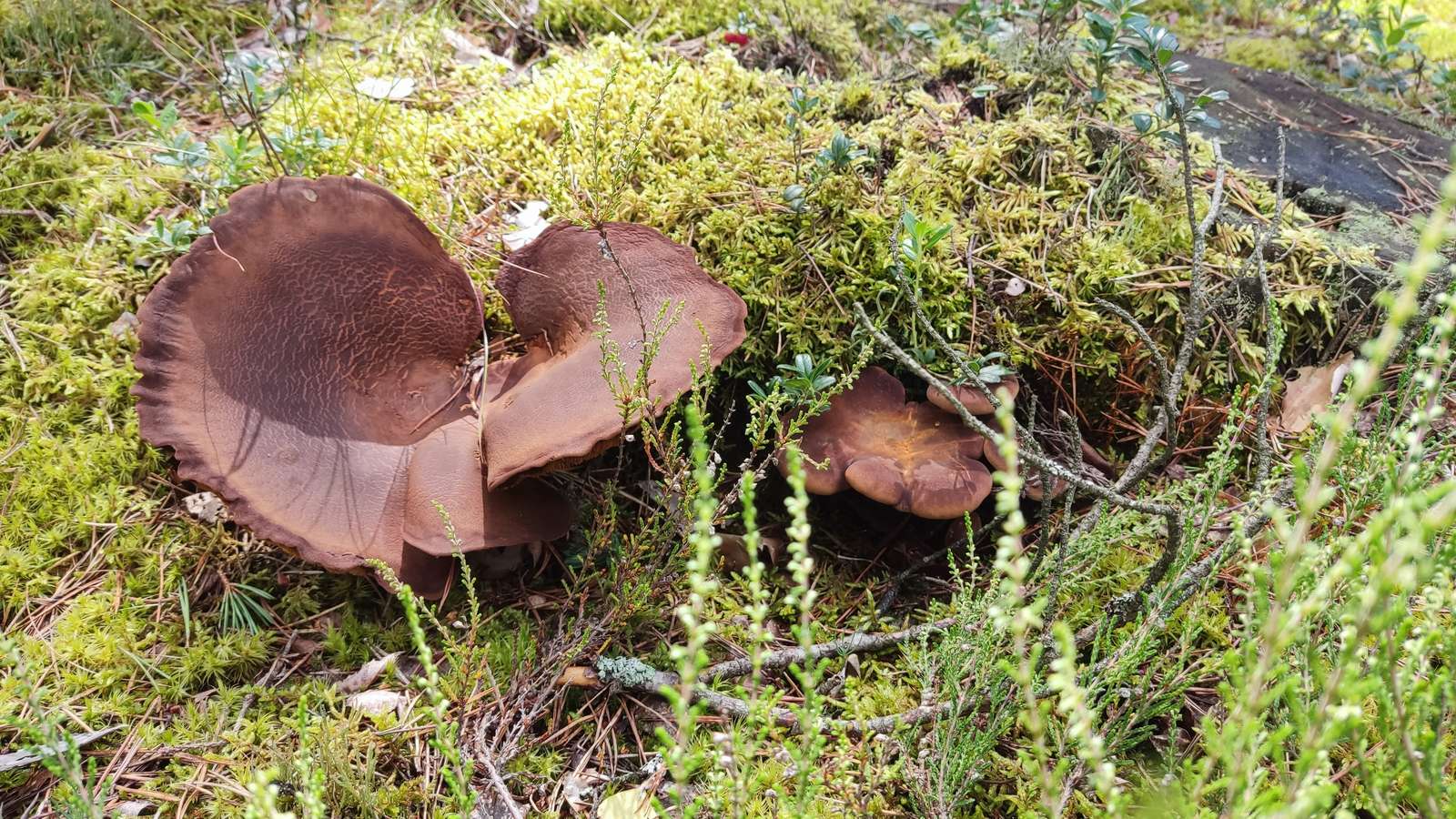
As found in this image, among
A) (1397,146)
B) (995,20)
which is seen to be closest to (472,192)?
(995,20)

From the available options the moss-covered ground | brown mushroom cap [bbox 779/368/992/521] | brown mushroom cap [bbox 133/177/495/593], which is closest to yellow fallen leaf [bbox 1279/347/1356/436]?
the moss-covered ground

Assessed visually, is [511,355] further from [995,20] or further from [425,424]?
[995,20]

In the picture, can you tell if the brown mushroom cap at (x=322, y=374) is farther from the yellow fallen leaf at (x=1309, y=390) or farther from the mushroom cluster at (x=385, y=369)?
the yellow fallen leaf at (x=1309, y=390)

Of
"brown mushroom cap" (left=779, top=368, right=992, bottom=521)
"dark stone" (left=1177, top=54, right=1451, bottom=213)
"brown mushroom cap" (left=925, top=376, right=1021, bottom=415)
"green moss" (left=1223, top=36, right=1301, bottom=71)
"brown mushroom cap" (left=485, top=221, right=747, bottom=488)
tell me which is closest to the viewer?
"brown mushroom cap" (left=485, top=221, right=747, bottom=488)

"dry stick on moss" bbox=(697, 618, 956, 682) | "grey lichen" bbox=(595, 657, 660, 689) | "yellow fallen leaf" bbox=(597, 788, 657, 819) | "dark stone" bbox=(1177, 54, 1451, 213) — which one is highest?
"dark stone" bbox=(1177, 54, 1451, 213)

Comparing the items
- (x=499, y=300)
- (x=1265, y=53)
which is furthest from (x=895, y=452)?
(x=1265, y=53)

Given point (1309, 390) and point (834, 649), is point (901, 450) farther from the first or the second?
point (1309, 390)

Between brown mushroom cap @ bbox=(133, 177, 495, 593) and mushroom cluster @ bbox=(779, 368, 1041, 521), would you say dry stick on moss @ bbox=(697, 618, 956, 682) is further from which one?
brown mushroom cap @ bbox=(133, 177, 495, 593)

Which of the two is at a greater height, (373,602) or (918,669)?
(918,669)
